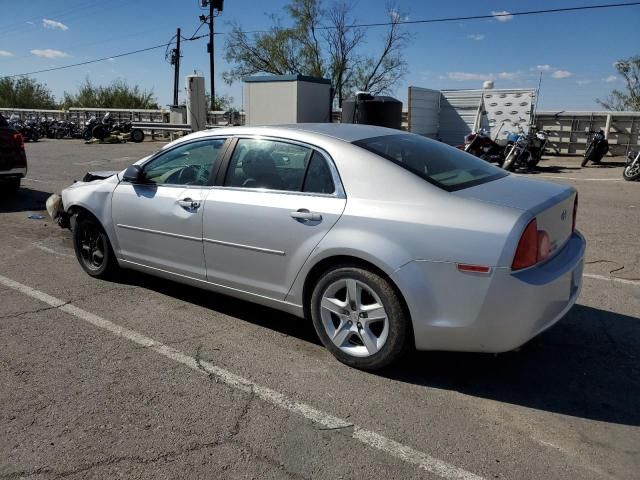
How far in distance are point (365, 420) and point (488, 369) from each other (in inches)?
42.0

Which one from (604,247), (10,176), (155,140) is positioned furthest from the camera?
(155,140)

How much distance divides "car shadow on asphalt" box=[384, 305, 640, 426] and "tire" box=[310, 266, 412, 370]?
227 mm

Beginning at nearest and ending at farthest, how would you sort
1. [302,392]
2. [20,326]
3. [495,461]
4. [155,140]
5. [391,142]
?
[495,461] → [302,392] → [391,142] → [20,326] → [155,140]

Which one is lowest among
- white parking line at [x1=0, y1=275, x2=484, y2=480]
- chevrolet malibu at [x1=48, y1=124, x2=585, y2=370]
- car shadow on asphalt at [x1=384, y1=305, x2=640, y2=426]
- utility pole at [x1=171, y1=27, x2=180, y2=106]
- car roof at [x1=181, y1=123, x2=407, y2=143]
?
white parking line at [x1=0, y1=275, x2=484, y2=480]

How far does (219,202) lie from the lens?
3.93m

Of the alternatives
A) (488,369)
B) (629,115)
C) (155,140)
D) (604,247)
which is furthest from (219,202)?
(155,140)

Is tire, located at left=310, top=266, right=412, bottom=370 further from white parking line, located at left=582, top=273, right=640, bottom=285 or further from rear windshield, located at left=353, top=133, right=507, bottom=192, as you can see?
white parking line, located at left=582, top=273, right=640, bottom=285

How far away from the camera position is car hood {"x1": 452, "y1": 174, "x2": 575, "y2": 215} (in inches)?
120

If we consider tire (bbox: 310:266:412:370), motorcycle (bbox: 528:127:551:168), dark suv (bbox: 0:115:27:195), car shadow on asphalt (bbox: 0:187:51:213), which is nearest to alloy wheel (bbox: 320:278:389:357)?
tire (bbox: 310:266:412:370)

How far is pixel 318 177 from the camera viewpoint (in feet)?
11.7

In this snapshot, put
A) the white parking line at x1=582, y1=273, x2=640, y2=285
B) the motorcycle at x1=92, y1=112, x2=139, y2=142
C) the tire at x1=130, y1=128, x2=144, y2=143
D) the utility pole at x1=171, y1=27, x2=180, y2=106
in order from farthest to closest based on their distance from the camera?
1. the utility pole at x1=171, y1=27, x2=180, y2=106
2. the tire at x1=130, y1=128, x2=144, y2=143
3. the motorcycle at x1=92, y1=112, x2=139, y2=142
4. the white parking line at x1=582, y1=273, x2=640, y2=285

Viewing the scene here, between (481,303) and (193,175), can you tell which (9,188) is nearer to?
(193,175)

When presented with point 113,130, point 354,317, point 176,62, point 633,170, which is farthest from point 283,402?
point 176,62

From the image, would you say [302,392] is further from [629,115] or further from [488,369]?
[629,115]
